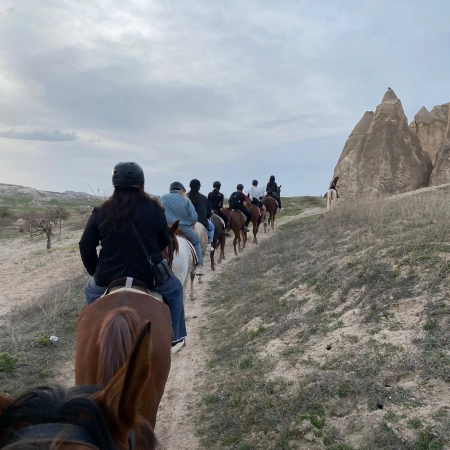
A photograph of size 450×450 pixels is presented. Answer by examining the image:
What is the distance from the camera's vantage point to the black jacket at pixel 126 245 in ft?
11.6

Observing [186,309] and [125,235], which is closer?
[125,235]

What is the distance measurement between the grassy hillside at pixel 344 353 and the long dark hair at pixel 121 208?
8.14 feet

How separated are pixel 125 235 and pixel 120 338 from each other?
1.27m

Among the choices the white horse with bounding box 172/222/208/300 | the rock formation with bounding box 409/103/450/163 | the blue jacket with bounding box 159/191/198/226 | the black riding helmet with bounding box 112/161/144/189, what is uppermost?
the rock formation with bounding box 409/103/450/163

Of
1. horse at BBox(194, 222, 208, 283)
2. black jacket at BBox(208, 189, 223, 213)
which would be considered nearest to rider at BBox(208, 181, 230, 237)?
black jacket at BBox(208, 189, 223, 213)

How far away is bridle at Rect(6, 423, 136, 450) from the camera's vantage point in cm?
119

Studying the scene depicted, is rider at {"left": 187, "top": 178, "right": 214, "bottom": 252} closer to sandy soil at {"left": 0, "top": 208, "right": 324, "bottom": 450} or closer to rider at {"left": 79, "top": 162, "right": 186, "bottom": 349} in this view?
sandy soil at {"left": 0, "top": 208, "right": 324, "bottom": 450}

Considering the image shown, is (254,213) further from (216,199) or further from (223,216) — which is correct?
(216,199)

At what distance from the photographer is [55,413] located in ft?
4.30

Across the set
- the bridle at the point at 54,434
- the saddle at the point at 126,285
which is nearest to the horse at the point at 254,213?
the saddle at the point at 126,285

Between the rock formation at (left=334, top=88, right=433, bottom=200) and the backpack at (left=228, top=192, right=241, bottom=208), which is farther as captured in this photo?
the rock formation at (left=334, top=88, right=433, bottom=200)

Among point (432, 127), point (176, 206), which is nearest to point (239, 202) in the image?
point (176, 206)

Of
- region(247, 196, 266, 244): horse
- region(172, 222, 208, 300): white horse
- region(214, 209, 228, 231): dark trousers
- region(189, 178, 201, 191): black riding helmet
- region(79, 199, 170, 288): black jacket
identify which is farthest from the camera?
region(247, 196, 266, 244): horse

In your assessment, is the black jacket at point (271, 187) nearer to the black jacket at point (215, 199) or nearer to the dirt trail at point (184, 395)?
the black jacket at point (215, 199)
